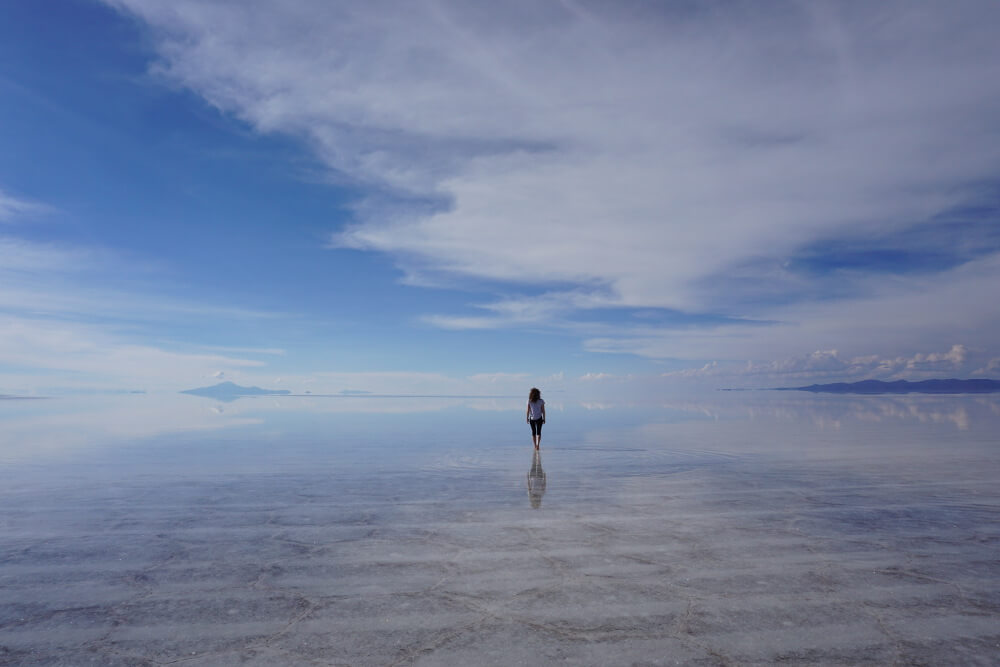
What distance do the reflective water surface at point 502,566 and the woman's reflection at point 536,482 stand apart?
0.10 meters

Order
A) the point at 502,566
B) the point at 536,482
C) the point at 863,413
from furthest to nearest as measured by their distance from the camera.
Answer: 1. the point at 863,413
2. the point at 536,482
3. the point at 502,566

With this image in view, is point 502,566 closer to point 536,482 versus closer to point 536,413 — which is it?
point 536,482

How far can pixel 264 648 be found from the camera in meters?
4.61

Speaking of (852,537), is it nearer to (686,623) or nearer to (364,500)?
(686,623)

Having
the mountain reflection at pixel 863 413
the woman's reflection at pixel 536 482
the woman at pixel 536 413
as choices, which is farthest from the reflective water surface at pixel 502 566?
the mountain reflection at pixel 863 413

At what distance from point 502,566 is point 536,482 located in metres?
A: 6.11

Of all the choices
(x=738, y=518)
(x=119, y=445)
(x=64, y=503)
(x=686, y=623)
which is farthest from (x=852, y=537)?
(x=119, y=445)

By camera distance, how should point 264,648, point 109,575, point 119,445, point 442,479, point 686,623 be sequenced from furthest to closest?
point 119,445 < point 442,479 < point 109,575 < point 686,623 < point 264,648

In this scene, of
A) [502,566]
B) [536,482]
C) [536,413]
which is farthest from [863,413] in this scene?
[502,566]

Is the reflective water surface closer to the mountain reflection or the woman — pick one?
→ the woman

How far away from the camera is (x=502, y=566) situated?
21.7 feet

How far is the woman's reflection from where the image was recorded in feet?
34.8

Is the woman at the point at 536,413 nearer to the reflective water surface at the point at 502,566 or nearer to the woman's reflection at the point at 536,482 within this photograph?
the woman's reflection at the point at 536,482

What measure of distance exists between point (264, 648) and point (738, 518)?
24.2ft
